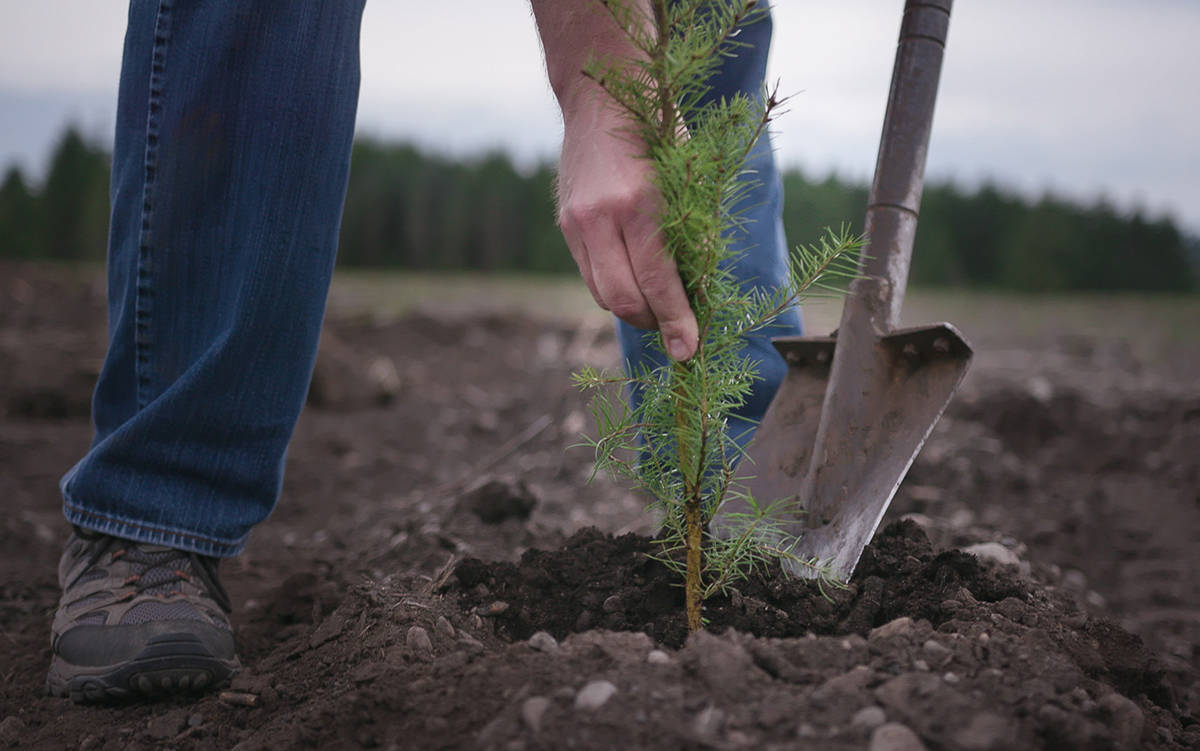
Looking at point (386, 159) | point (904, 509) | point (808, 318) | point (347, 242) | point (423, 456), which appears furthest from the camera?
point (386, 159)

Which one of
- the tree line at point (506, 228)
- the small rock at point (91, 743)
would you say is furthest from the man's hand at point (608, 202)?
the tree line at point (506, 228)

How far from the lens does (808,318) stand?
15.0ft

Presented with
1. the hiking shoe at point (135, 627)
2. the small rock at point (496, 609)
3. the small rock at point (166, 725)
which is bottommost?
the small rock at point (166, 725)

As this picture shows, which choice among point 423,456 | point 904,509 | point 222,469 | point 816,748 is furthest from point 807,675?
point 423,456

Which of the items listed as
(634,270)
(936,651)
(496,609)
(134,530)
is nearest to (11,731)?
(134,530)

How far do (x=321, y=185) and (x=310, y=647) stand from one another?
0.94 meters

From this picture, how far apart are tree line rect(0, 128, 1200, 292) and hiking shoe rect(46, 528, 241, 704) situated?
11.3 m

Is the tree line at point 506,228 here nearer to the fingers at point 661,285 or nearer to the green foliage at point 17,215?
the green foliage at point 17,215

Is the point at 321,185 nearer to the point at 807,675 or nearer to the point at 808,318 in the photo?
the point at 807,675

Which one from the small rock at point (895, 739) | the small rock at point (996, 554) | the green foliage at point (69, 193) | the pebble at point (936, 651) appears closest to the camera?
the small rock at point (895, 739)

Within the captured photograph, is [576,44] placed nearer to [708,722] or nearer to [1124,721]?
[708,722]

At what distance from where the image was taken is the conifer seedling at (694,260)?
1296mm

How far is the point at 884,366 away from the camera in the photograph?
1841mm

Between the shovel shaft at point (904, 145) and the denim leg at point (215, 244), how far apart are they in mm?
1111
